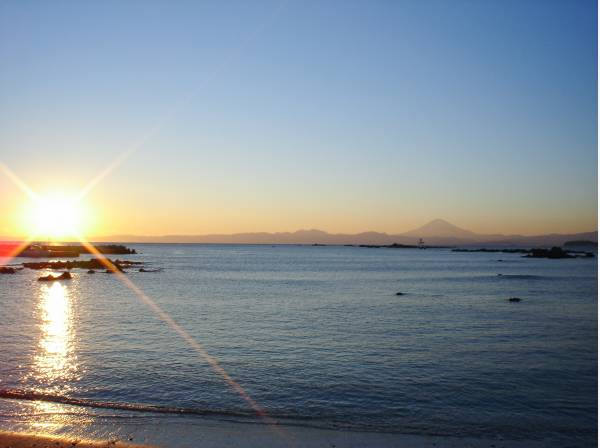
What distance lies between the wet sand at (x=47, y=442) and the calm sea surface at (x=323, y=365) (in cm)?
101

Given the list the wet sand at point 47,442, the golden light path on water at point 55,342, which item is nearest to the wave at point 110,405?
the golden light path on water at point 55,342

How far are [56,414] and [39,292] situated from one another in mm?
39943

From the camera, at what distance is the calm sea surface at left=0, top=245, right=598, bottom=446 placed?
14.4 meters

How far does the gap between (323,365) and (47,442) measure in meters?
11.1

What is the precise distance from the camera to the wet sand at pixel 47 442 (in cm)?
1178

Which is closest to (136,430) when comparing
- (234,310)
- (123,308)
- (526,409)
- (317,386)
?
(317,386)

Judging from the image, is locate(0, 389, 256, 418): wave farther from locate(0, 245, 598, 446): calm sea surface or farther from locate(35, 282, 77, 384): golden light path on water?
locate(35, 282, 77, 384): golden light path on water

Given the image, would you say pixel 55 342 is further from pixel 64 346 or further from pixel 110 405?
pixel 110 405

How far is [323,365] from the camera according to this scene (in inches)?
790

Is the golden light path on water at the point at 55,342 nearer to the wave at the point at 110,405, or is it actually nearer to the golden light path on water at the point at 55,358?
the golden light path on water at the point at 55,358

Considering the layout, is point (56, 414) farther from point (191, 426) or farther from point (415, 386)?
point (415, 386)

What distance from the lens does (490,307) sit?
39438mm

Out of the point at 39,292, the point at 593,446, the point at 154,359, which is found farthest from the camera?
the point at 39,292

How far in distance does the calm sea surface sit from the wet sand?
3.30 feet
